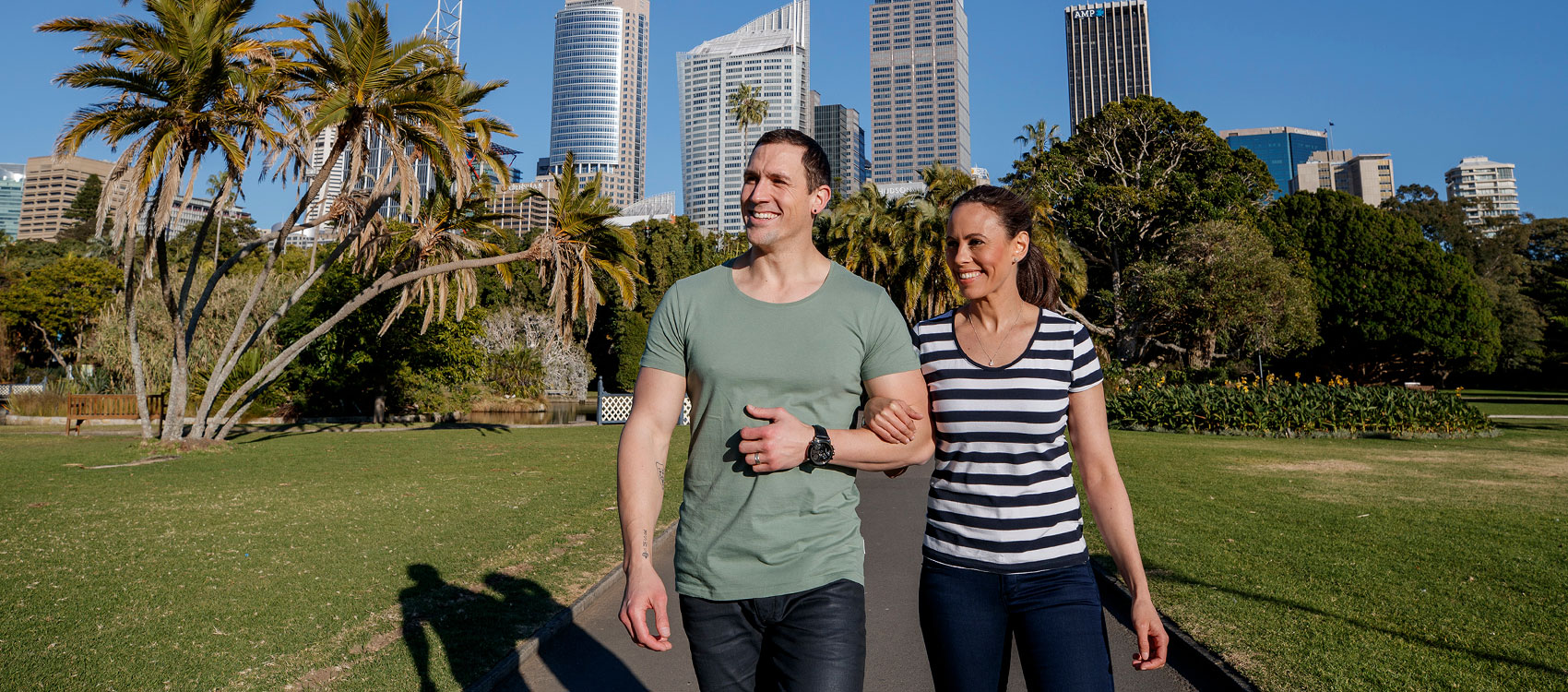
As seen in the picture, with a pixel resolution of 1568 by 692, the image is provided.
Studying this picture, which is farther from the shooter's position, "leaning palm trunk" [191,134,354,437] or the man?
"leaning palm trunk" [191,134,354,437]

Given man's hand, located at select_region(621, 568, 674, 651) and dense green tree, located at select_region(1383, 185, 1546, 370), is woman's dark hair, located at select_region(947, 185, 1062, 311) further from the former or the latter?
dense green tree, located at select_region(1383, 185, 1546, 370)

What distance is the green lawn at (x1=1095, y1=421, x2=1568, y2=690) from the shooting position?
4.58 metres

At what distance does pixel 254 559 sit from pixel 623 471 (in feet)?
20.5

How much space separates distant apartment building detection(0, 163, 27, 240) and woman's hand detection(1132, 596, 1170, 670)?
243026 mm

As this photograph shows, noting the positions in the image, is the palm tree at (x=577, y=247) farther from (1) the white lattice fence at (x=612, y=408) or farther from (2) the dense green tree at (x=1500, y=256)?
(2) the dense green tree at (x=1500, y=256)

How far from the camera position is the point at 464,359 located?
27812 mm

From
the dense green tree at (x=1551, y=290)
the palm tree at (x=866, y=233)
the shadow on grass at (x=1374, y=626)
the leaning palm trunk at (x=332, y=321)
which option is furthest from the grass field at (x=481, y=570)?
the dense green tree at (x=1551, y=290)

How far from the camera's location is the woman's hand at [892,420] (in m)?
2.15

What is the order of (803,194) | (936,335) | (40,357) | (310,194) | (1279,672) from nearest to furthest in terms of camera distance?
(803,194) → (936,335) → (1279,672) → (310,194) → (40,357)

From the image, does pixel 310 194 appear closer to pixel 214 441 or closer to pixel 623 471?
pixel 214 441

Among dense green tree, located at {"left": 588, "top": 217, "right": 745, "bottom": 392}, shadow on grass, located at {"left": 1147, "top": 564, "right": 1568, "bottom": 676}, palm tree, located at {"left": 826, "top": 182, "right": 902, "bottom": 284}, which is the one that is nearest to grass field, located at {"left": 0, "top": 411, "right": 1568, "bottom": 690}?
shadow on grass, located at {"left": 1147, "top": 564, "right": 1568, "bottom": 676}

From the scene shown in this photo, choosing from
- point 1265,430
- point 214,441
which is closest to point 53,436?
point 214,441

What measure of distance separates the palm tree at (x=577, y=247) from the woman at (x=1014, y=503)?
55.8 feet

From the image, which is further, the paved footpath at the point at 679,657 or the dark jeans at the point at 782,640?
the paved footpath at the point at 679,657
